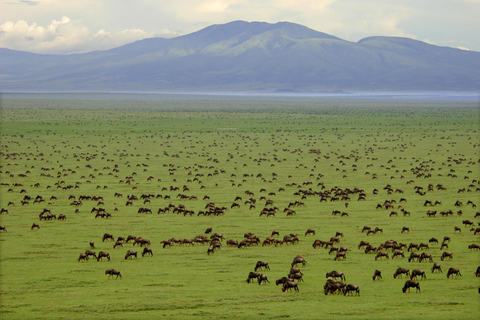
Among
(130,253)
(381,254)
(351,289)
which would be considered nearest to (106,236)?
(130,253)

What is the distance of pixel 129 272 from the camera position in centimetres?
2173

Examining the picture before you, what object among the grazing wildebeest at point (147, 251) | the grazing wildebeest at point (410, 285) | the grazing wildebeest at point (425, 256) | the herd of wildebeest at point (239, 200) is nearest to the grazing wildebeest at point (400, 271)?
the herd of wildebeest at point (239, 200)

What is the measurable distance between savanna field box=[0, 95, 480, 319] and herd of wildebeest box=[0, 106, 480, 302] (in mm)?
121

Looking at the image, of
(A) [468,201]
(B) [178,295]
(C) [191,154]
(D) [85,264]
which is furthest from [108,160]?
(B) [178,295]

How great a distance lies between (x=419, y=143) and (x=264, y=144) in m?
18.0

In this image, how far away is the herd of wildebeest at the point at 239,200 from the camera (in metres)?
23.4

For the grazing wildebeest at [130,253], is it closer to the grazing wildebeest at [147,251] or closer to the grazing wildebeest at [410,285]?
the grazing wildebeest at [147,251]

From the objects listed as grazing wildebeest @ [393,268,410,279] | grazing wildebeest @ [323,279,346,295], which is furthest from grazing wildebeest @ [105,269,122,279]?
grazing wildebeest @ [393,268,410,279]

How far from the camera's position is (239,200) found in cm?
3775

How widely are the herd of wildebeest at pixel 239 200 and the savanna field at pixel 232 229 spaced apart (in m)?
0.12

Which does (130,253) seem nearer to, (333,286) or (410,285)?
(333,286)

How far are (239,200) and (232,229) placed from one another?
835 centimetres

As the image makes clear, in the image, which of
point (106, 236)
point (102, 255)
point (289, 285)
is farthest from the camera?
point (106, 236)

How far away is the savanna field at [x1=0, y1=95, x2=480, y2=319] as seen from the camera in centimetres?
1820
